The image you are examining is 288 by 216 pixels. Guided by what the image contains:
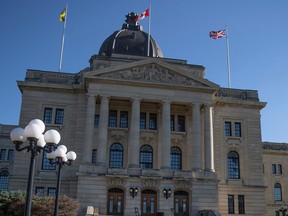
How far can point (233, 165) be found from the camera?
4762 cm

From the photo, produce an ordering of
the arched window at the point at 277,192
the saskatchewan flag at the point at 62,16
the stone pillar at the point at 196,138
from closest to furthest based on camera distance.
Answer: the stone pillar at the point at 196,138 → the saskatchewan flag at the point at 62,16 → the arched window at the point at 277,192

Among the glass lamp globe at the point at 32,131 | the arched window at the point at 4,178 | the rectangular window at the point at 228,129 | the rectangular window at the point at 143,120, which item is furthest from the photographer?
the arched window at the point at 4,178

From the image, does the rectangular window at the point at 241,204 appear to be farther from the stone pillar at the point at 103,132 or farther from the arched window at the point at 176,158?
the stone pillar at the point at 103,132

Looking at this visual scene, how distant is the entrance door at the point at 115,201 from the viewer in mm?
40438

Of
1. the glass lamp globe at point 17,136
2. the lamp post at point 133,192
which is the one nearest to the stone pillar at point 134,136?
the lamp post at point 133,192

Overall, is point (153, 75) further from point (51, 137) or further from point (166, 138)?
point (51, 137)

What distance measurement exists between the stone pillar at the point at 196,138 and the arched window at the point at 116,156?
27.4 feet

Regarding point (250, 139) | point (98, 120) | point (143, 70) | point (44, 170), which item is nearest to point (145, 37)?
point (143, 70)

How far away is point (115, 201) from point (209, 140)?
12434mm

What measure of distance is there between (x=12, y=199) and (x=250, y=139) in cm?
3046

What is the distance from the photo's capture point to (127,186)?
40.3m

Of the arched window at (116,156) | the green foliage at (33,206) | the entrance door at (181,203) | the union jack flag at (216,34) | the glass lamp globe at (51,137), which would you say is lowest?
the green foliage at (33,206)

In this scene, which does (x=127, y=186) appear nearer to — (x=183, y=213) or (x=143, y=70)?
(x=183, y=213)

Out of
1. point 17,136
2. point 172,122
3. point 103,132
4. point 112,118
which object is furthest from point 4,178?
point 17,136
